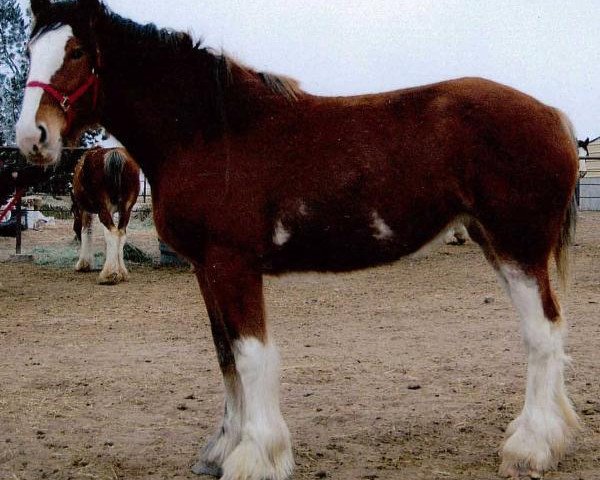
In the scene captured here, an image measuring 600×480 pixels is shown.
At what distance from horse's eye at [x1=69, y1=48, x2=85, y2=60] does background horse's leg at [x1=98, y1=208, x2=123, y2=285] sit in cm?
739

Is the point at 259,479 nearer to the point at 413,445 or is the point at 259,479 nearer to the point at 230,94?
the point at 413,445

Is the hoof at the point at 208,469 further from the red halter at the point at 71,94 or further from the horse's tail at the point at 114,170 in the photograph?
the horse's tail at the point at 114,170

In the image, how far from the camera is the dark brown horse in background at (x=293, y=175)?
3119 millimetres

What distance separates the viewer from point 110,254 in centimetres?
1034

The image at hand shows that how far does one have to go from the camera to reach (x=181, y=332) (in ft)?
22.4

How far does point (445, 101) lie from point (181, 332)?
14.3 ft

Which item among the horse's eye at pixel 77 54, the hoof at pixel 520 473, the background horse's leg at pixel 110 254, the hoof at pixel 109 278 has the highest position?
the horse's eye at pixel 77 54

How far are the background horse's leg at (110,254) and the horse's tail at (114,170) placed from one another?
32 cm

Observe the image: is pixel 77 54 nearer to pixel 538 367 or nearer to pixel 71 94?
pixel 71 94

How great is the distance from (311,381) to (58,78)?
2825mm

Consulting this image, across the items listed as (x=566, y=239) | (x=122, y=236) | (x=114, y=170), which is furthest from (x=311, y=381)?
(x=114, y=170)

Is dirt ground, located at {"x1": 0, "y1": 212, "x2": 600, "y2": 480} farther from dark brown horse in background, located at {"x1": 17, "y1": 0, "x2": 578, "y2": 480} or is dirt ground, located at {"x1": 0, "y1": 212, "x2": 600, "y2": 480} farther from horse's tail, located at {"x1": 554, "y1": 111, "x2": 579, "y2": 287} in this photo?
horse's tail, located at {"x1": 554, "y1": 111, "x2": 579, "y2": 287}

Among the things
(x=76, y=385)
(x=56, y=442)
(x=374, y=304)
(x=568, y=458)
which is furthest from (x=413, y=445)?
(x=374, y=304)

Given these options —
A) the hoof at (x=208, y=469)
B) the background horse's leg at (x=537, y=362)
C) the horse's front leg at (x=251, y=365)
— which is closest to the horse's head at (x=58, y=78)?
the horse's front leg at (x=251, y=365)
